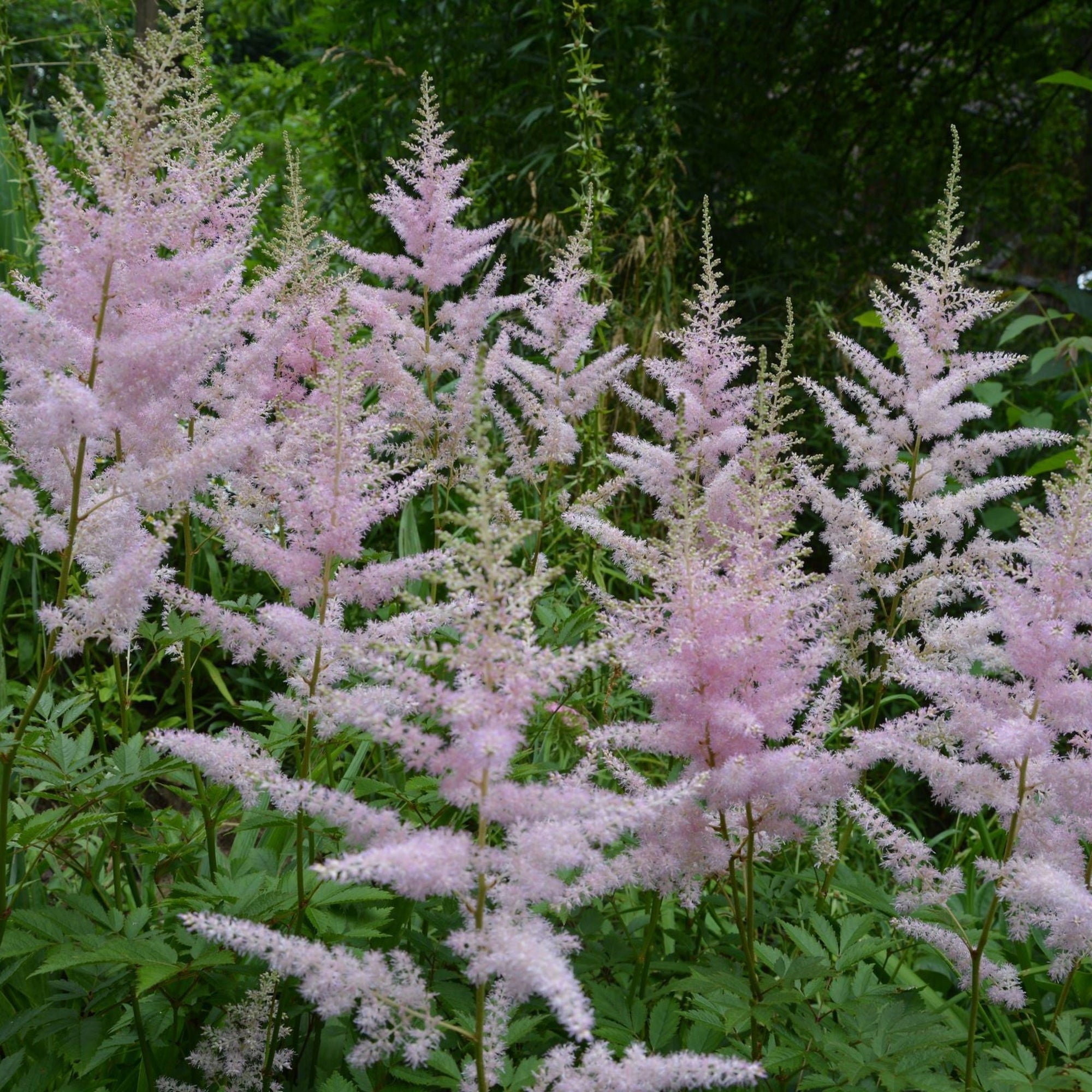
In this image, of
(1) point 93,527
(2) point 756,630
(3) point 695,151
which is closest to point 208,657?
(1) point 93,527

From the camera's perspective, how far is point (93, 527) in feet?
7.57

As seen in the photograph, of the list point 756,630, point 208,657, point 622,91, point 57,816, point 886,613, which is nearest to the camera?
point 756,630

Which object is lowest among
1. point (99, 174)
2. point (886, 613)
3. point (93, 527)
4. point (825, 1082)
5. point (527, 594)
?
point (825, 1082)

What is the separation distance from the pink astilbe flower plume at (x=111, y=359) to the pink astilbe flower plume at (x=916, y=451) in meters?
1.79

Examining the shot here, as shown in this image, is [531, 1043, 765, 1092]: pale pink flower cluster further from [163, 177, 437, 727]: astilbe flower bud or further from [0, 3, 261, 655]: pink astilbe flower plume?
[0, 3, 261, 655]: pink astilbe flower plume

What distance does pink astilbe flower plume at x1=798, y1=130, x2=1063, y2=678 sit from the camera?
3.21 meters

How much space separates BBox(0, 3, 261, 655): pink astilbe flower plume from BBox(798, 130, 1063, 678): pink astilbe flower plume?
1.79 meters

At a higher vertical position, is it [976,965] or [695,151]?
[695,151]

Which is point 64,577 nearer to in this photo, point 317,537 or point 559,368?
point 317,537

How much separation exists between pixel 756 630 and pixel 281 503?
1.05 meters

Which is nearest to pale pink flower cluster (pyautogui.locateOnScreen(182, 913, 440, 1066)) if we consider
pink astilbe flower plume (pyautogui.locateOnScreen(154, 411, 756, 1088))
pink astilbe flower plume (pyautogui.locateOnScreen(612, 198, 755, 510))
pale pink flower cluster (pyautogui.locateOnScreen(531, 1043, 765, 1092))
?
pink astilbe flower plume (pyautogui.locateOnScreen(154, 411, 756, 1088))

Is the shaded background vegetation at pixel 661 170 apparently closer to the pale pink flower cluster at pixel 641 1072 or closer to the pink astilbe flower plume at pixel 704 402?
the pink astilbe flower plume at pixel 704 402

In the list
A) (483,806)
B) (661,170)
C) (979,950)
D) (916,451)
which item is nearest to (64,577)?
(483,806)

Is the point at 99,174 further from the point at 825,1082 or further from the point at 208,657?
the point at 208,657
